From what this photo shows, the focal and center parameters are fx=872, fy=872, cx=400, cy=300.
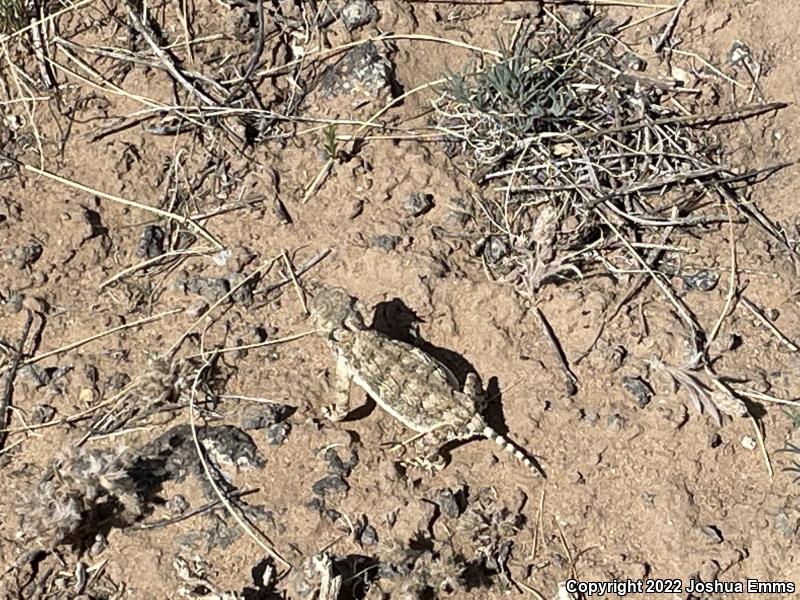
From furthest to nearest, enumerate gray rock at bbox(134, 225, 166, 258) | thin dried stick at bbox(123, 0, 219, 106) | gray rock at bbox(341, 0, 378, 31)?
gray rock at bbox(341, 0, 378, 31) → thin dried stick at bbox(123, 0, 219, 106) → gray rock at bbox(134, 225, 166, 258)

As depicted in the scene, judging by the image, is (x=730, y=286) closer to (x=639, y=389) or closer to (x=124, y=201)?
(x=639, y=389)

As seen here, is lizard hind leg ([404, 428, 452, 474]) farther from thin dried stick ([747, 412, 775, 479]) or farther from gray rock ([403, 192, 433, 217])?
thin dried stick ([747, 412, 775, 479])

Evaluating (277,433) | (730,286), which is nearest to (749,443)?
(730,286)

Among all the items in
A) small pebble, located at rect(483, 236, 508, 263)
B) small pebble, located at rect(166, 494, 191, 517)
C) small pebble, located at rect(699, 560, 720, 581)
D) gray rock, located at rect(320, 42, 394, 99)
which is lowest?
small pebble, located at rect(699, 560, 720, 581)

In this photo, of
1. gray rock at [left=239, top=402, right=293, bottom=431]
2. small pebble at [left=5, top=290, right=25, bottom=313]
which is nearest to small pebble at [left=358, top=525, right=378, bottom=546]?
gray rock at [left=239, top=402, right=293, bottom=431]

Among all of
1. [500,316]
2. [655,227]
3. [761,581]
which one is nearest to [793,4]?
[655,227]

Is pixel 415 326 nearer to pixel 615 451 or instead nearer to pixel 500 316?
pixel 500 316
